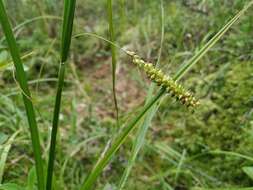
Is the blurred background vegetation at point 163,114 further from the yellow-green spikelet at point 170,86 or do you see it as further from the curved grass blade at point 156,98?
the yellow-green spikelet at point 170,86

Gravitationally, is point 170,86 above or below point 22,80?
below

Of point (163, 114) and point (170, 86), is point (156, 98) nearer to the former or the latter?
point (170, 86)

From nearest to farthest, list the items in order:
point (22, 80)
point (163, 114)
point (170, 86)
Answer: point (170, 86)
point (22, 80)
point (163, 114)

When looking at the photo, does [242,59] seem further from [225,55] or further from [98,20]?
[98,20]

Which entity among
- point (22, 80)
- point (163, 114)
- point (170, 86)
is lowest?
point (170, 86)

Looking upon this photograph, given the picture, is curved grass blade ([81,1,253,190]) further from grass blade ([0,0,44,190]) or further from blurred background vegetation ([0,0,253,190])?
blurred background vegetation ([0,0,253,190])

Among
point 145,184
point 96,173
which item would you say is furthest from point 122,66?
point 96,173

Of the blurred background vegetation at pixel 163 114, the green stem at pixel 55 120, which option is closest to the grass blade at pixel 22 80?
the green stem at pixel 55 120

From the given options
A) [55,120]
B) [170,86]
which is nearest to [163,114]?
[55,120]
